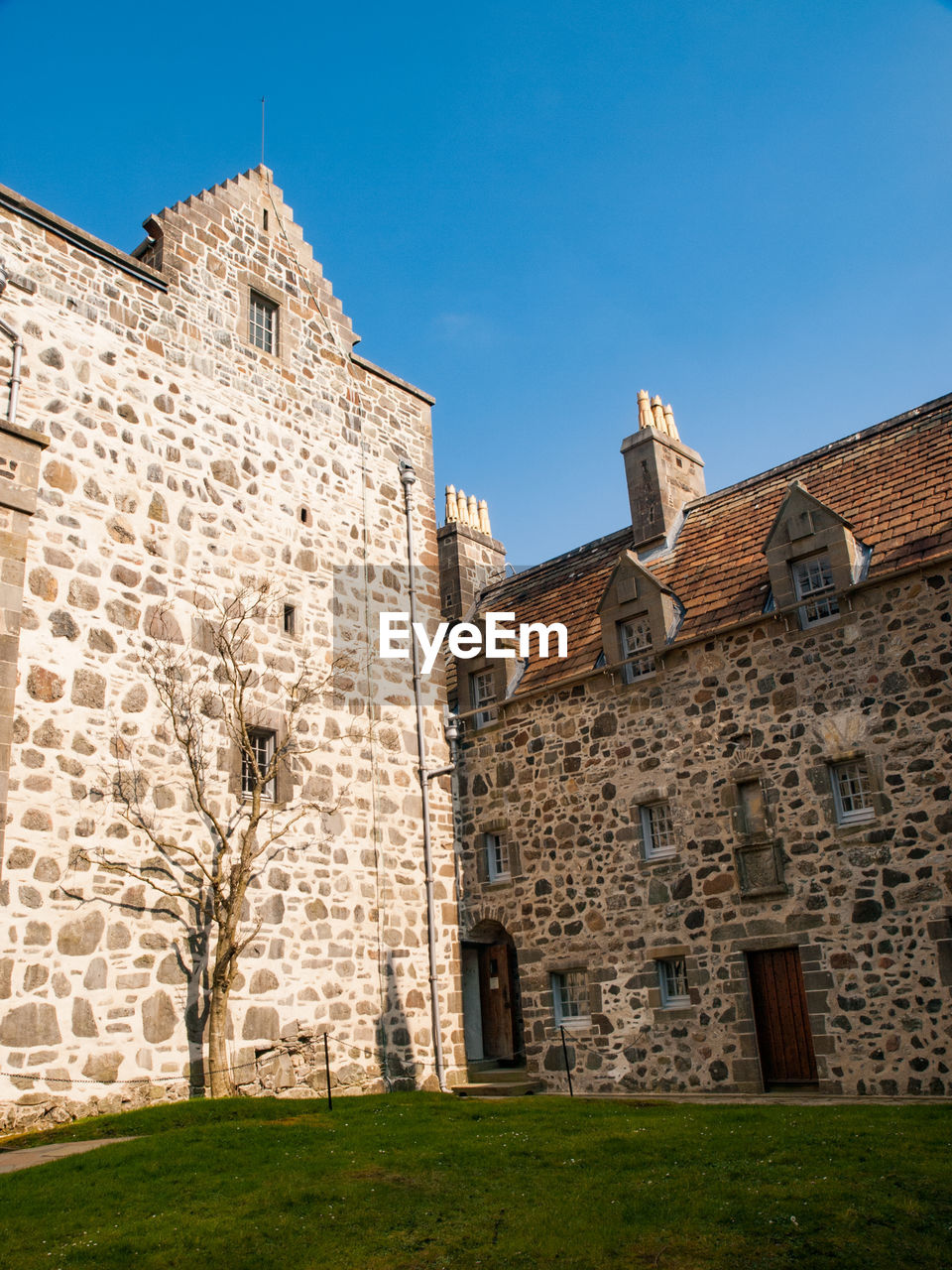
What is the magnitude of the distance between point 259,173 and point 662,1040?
14.3 metres

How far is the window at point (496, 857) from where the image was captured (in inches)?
766

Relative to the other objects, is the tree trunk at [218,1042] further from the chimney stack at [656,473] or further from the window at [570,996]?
the chimney stack at [656,473]

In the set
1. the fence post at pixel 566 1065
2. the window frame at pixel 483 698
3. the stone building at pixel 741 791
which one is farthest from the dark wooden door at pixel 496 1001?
the window frame at pixel 483 698

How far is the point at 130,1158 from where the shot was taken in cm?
861

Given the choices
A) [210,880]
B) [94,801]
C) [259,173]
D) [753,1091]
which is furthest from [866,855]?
[259,173]

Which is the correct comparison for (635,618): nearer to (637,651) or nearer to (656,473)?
(637,651)

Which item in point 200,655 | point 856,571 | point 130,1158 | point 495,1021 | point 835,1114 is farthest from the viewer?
point 495,1021

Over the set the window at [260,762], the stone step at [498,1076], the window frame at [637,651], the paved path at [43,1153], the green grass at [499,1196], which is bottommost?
the stone step at [498,1076]

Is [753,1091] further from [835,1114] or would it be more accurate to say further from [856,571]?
[856,571]

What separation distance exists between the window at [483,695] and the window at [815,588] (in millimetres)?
6281

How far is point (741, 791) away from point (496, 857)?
5.35 m

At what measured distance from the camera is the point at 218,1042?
1192 centimetres

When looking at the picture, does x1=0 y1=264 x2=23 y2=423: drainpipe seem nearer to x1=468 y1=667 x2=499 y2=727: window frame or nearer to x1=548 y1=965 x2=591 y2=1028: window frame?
x1=468 y1=667 x2=499 y2=727: window frame

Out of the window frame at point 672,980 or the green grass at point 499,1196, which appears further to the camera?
the window frame at point 672,980
